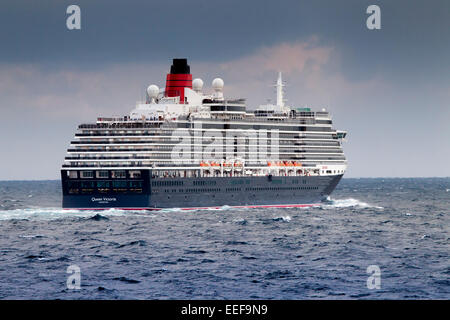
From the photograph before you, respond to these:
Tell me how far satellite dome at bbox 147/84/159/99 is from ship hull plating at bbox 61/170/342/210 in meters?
18.1

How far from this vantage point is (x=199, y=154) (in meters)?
89.1

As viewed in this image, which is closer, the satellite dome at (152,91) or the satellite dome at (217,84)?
the satellite dome at (152,91)

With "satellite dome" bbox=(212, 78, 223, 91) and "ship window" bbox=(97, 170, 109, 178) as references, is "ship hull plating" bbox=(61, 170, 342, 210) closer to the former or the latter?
"ship window" bbox=(97, 170, 109, 178)

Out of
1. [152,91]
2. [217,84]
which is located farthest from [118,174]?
[217,84]

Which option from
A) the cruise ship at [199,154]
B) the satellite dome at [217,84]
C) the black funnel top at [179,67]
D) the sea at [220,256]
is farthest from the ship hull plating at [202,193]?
the black funnel top at [179,67]

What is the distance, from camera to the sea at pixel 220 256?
115 ft

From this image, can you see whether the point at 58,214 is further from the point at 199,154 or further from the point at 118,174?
the point at 199,154

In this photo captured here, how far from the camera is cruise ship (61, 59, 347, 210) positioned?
268 ft

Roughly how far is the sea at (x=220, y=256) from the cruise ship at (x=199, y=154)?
4753 millimetres

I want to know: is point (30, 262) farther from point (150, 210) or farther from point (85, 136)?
point (85, 136)

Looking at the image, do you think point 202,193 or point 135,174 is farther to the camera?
point 202,193

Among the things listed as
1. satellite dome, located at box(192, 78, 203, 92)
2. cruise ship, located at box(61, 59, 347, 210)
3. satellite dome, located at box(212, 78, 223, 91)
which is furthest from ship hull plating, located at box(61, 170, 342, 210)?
satellite dome, located at box(192, 78, 203, 92)

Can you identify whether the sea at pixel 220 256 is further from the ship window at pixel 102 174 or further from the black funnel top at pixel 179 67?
the black funnel top at pixel 179 67

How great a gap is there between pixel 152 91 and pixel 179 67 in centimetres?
528
